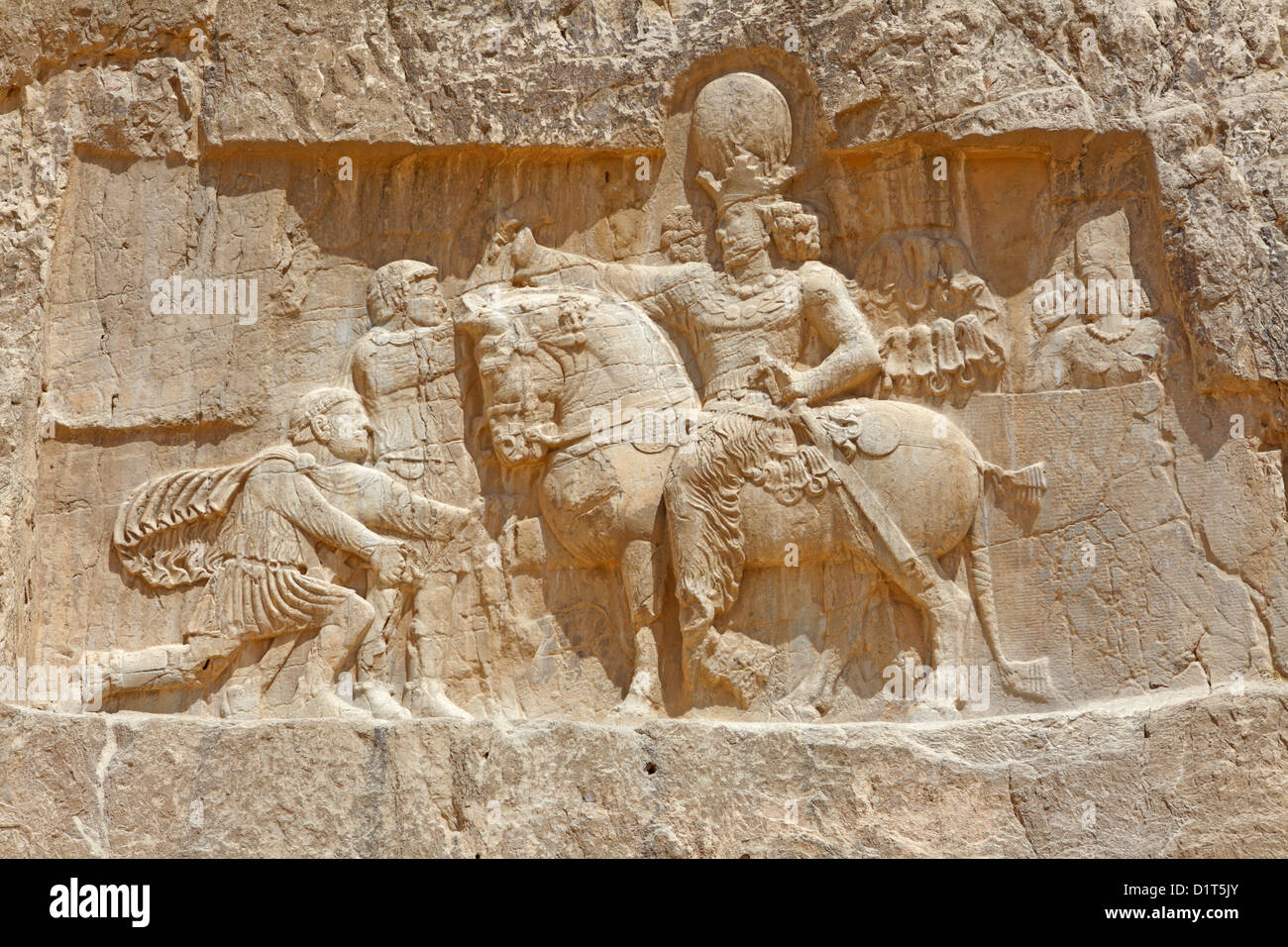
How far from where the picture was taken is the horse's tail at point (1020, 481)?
7688mm

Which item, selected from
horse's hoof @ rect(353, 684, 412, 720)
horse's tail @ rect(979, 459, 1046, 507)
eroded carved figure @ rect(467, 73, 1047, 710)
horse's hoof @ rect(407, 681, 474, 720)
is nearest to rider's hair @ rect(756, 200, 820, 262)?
eroded carved figure @ rect(467, 73, 1047, 710)

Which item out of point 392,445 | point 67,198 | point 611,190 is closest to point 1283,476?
point 611,190

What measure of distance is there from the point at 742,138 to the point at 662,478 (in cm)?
143

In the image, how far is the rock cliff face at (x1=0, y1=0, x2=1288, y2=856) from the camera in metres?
7.33

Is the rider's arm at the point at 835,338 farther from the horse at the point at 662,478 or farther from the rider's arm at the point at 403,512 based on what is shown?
the rider's arm at the point at 403,512

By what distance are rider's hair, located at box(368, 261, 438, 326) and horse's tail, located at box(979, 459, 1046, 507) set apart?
2.39 m

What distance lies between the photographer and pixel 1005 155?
7891 mm

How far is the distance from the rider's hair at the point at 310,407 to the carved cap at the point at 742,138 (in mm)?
1702

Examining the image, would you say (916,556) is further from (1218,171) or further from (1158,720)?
(1218,171)

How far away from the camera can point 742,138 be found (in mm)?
7930
